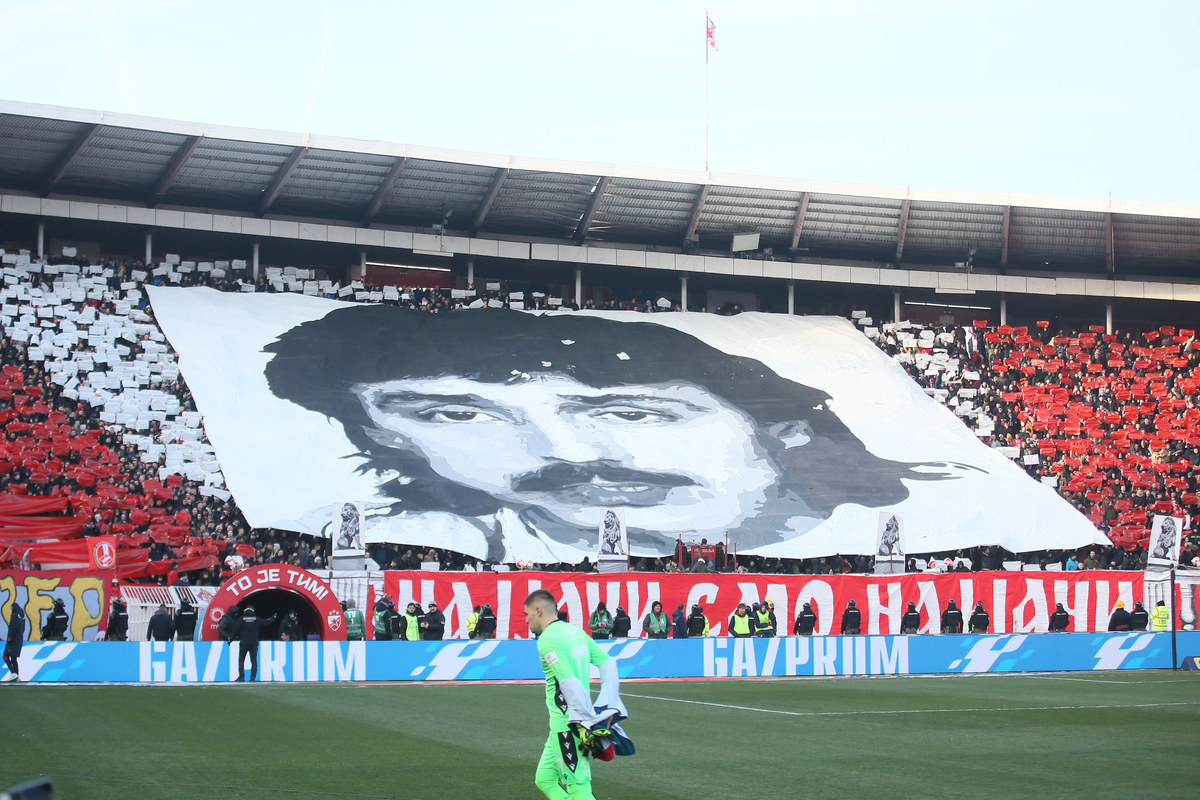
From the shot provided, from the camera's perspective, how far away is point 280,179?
48.2m

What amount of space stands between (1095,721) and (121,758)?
481 inches

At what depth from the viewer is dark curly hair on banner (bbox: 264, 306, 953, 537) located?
139ft

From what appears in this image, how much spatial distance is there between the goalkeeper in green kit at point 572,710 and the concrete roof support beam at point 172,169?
4033 cm

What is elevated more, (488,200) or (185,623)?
(488,200)

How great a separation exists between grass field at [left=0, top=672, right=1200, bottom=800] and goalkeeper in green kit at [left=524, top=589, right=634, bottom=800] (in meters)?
2.91

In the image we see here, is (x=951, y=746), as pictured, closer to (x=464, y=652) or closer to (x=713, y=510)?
(x=464, y=652)

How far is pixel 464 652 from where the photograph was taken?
82.6 feet

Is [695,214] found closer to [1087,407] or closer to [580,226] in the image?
[580,226]

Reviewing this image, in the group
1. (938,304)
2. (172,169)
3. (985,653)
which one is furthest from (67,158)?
(938,304)

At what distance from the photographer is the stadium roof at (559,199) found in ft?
149

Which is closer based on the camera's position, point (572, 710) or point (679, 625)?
point (572, 710)

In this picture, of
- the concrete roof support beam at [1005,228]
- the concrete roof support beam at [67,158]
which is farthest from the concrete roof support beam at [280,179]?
the concrete roof support beam at [1005,228]

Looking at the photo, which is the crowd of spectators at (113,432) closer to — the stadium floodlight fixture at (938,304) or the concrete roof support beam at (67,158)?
the concrete roof support beam at (67,158)

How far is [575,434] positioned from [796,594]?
45.8 feet
